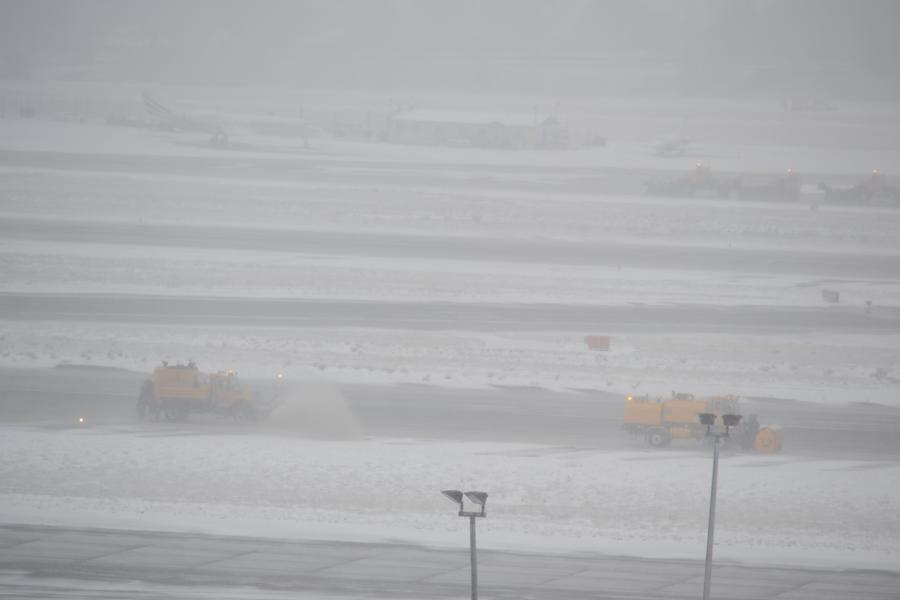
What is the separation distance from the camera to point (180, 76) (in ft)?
618

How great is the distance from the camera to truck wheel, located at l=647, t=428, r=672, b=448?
28.2m

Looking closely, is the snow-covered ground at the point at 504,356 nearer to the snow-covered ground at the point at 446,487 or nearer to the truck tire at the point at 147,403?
the truck tire at the point at 147,403

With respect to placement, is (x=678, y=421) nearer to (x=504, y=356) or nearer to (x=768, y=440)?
(x=768, y=440)

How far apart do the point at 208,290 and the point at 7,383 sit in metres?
11.9

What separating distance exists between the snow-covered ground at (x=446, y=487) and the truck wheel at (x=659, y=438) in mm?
508

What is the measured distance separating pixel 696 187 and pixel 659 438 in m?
46.5

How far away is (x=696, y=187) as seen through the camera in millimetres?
73000

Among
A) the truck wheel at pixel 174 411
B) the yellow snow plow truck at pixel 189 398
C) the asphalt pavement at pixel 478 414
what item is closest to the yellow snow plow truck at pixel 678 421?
the asphalt pavement at pixel 478 414

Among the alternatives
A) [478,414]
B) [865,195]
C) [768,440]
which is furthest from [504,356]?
[865,195]

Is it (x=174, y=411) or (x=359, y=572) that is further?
(x=174, y=411)

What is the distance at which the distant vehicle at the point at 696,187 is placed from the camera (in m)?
72.2

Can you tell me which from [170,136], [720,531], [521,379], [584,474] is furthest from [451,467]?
[170,136]

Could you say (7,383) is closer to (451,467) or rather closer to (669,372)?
(451,467)

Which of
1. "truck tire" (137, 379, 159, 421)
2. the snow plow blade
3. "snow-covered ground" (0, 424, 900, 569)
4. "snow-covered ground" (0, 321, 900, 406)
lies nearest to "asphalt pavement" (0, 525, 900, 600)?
"snow-covered ground" (0, 424, 900, 569)
